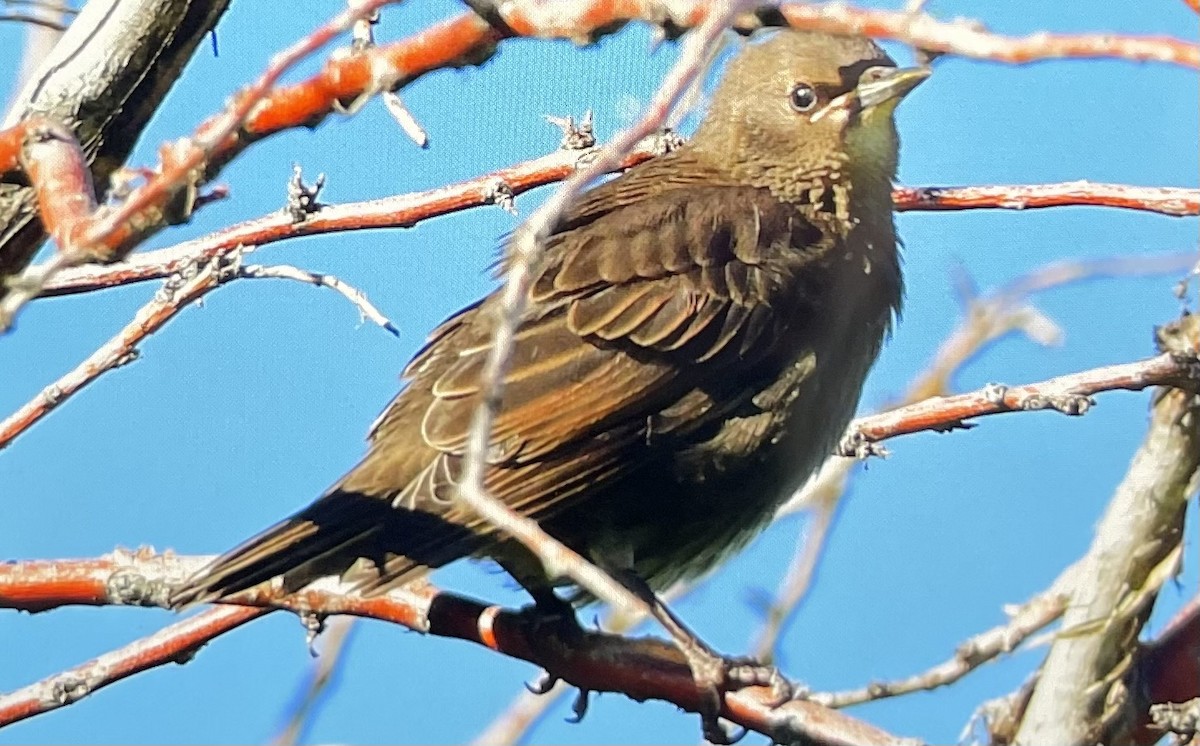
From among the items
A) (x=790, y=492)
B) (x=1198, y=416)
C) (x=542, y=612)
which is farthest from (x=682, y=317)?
(x=1198, y=416)

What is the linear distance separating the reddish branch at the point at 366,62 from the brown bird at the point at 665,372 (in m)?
0.54

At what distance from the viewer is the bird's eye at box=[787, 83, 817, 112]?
2.50 m

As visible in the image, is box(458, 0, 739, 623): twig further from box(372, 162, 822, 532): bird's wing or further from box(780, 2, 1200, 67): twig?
box(372, 162, 822, 532): bird's wing

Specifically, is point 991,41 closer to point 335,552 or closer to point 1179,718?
point 1179,718

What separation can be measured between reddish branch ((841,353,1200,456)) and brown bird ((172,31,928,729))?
1.19ft

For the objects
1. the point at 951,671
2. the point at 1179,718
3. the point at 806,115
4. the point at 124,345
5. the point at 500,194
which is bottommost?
the point at 951,671

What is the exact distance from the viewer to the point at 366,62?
1473mm

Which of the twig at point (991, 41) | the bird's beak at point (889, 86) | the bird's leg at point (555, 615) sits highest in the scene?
the bird's beak at point (889, 86)

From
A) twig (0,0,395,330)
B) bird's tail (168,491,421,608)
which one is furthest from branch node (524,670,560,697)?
twig (0,0,395,330)

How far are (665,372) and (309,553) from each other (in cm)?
58

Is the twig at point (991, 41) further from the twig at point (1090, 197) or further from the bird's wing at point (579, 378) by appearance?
the bird's wing at point (579, 378)

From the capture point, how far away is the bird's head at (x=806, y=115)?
2.39 m

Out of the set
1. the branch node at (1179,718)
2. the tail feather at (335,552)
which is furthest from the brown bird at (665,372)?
the branch node at (1179,718)

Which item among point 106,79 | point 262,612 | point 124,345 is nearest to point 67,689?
point 262,612
